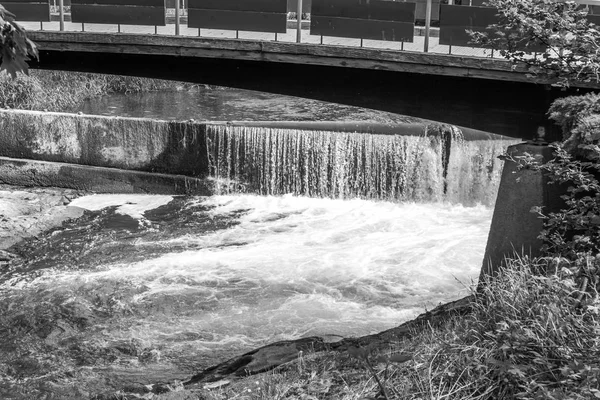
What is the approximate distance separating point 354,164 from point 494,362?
13.4 m

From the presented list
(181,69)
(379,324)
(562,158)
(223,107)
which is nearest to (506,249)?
(562,158)

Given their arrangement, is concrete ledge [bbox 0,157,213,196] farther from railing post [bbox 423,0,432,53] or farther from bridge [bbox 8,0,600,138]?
railing post [bbox 423,0,432,53]

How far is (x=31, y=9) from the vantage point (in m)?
17.9

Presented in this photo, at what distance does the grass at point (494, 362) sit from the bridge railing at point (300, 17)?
366 inches

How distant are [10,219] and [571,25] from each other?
12.1 metres

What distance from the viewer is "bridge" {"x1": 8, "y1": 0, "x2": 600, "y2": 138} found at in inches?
598

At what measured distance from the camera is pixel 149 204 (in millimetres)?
18266

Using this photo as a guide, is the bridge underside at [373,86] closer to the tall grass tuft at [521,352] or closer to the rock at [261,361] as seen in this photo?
the rock at [261,361]

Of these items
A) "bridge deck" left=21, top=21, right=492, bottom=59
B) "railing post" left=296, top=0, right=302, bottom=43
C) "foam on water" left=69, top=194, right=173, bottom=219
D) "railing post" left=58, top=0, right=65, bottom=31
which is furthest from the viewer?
"foam on water" left=69, top=194, right=173, bottom=219

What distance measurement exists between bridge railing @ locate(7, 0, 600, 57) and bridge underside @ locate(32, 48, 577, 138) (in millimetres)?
544

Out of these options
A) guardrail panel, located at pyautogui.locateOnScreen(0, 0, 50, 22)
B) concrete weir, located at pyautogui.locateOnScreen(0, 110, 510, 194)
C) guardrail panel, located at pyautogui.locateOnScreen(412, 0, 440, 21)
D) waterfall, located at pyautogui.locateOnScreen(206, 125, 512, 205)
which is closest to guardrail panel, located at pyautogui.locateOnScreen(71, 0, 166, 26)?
guardrail panel, located at pyautogui.locateOnScreen(0, 0, 50, 22)

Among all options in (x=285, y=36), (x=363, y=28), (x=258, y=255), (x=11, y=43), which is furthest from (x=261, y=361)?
(x=285, y=36)

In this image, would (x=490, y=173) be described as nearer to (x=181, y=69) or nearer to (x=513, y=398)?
(x=181, y=69)

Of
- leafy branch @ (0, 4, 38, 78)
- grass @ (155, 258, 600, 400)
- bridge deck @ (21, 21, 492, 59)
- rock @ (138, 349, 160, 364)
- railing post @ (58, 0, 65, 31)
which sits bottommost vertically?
rock @ (138, 349, 160, 364)
